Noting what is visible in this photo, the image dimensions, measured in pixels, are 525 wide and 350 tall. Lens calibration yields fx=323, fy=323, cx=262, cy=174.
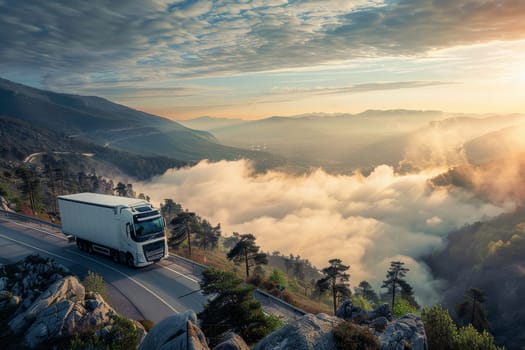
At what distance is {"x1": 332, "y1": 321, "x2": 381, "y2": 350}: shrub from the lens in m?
11.8

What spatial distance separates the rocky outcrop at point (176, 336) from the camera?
38.6ft

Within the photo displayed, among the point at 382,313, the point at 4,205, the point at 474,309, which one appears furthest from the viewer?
the point at 4,205

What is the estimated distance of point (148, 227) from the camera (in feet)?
102

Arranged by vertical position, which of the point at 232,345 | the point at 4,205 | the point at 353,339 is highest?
the point at 353,339

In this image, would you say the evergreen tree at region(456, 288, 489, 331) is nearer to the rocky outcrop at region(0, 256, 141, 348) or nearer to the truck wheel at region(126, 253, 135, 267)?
the truck wheel at region(126, 253, 135, 267)

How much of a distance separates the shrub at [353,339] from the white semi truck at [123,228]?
23.4m

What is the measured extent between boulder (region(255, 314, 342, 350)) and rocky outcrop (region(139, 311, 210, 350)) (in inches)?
92.2

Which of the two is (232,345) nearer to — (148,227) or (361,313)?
(361,313)

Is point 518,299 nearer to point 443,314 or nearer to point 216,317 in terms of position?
point 443,314

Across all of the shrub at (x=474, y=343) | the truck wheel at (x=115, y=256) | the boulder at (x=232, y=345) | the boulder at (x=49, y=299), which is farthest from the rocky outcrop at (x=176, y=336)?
the truck wheel at (x=115, y=256)

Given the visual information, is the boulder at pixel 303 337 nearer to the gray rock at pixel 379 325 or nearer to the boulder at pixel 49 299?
the gray rock at pixel 379 325

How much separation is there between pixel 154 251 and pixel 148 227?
2.86 metres

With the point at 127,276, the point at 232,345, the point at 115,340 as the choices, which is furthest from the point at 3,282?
the point at 232,345

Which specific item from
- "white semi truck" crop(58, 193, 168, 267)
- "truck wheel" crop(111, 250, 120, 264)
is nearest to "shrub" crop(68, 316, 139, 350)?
"white semi truck" crop(58, 193, 168, 267)
